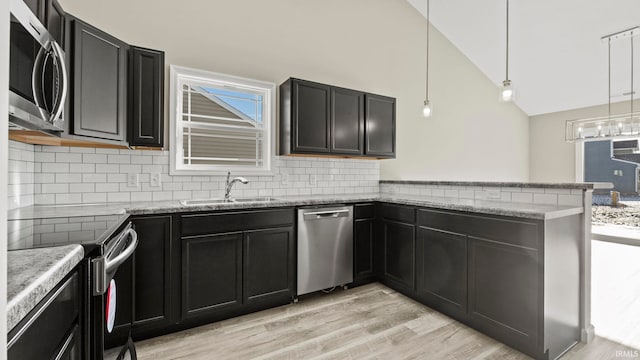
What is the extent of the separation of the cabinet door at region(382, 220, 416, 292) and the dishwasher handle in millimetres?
489

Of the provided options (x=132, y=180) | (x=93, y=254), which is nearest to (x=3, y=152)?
(x=93, y=254)

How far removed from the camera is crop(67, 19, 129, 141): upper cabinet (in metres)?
1.89

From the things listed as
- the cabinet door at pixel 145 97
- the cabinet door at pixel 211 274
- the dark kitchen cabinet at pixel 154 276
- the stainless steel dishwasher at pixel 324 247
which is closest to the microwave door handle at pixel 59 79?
the dark kitchen cabinet at pixel 154 276

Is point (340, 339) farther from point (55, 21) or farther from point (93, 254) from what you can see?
point (55, 21)

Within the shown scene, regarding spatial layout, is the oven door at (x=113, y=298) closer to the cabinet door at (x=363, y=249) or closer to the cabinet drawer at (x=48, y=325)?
the cabinet drawer at (x=48, y=325)

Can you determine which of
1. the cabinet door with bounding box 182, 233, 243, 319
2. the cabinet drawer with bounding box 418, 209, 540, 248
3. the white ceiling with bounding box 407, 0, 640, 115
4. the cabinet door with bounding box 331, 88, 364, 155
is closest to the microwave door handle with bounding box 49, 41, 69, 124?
the cabinet door with bounding box 182, 233, 243, 319

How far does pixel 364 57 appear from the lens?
4105mm

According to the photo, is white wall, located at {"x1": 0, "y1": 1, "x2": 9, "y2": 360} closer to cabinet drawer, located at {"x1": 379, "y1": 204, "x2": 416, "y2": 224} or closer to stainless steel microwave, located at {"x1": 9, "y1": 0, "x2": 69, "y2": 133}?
stainless steel microwave, located at {"x1": 9, "y1": 0, "x2": 69, "y2": 133}

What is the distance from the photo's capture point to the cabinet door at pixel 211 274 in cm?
223

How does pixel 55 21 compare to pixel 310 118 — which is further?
pixel 310 118

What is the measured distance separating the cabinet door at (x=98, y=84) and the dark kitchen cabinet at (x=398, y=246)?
250 centimetres

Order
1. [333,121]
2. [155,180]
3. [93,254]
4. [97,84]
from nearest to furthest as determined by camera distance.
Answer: [93,254] < [97,84] < [155,180] < [333,121]

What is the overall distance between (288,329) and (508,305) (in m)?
1.63

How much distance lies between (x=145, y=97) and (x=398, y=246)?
105 inches
